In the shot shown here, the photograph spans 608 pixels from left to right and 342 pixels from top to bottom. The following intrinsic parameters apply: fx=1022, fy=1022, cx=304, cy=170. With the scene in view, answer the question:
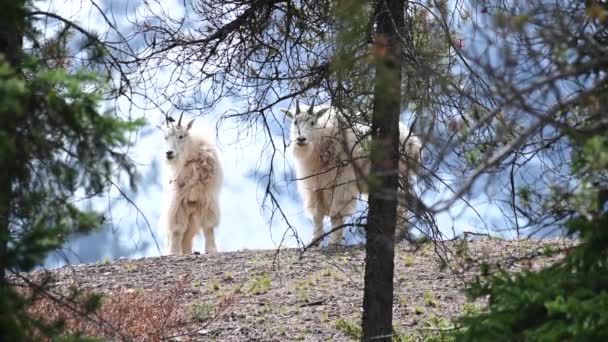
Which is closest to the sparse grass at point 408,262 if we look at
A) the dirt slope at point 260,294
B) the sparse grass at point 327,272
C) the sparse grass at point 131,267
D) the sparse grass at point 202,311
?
the dirt slope at point 260,294

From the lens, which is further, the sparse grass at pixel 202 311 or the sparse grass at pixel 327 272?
the sparse grass at pixel 327 272

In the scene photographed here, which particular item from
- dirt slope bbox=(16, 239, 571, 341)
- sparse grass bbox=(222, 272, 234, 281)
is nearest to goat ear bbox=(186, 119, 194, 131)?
dirt slope bbox=(16, 239, 571, 341)

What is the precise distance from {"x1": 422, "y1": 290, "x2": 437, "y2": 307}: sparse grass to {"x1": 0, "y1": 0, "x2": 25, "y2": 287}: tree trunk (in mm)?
5941

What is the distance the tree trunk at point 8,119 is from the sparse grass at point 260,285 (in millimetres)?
5996

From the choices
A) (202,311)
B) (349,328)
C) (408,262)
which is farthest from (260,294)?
(408,262)

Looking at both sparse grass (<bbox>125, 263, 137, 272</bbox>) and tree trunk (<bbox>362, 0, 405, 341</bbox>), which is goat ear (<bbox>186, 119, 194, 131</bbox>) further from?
A: tree trunk (<bbox>362, 0, 405, 341</bbox>)

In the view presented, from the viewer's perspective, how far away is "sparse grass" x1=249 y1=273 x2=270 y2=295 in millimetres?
11172

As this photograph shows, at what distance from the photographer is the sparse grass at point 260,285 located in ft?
36.7

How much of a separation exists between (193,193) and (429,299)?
19.7ft

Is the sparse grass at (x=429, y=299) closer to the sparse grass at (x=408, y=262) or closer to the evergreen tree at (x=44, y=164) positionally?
the sparse grass at (x=408, y=262)

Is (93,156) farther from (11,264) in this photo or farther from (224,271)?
(224,271)

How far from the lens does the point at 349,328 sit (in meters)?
9.68

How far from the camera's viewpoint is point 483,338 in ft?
16.4

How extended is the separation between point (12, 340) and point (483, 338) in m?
2.22
